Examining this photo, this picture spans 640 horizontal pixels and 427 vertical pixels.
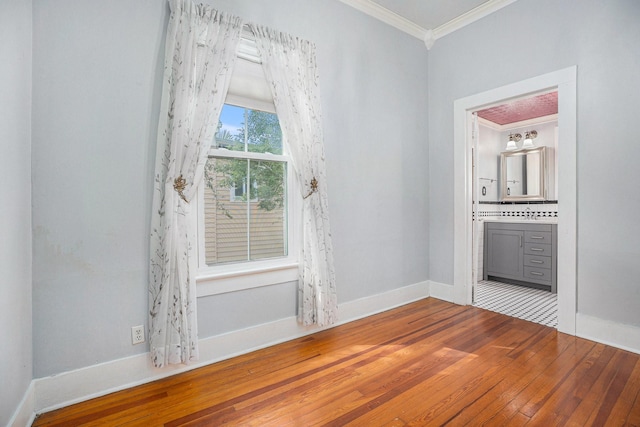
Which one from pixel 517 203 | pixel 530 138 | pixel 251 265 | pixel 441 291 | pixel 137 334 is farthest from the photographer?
pixel 517 203

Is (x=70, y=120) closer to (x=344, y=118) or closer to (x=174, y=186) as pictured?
(x=174, y=186)

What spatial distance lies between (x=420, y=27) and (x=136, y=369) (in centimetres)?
411

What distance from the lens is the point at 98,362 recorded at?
1.83m

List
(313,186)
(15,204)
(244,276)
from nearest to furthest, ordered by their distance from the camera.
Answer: (15,204) < (244,276) < (313,186)

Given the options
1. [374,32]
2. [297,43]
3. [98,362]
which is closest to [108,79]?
[297,43]

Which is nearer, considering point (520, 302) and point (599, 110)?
point (599, 110)

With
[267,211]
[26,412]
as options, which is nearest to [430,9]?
[267,211]

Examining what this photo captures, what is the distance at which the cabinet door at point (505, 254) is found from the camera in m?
4.42

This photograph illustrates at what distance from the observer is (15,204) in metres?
1.45

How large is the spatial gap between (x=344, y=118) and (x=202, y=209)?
1.54 m

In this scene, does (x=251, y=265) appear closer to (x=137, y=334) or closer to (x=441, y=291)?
(x=137, y=334)

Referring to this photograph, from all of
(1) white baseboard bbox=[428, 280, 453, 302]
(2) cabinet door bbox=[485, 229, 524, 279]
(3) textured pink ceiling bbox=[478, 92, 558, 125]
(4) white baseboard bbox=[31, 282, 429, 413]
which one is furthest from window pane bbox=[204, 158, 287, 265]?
(2) cabinet door bbox=[485, 229, 524, 279]

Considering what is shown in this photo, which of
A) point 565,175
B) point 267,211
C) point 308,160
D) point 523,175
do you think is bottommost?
point 267,211

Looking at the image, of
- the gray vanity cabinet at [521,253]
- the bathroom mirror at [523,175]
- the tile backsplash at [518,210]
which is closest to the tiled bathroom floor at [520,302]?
the gray vanity cabinet at [521,253]
